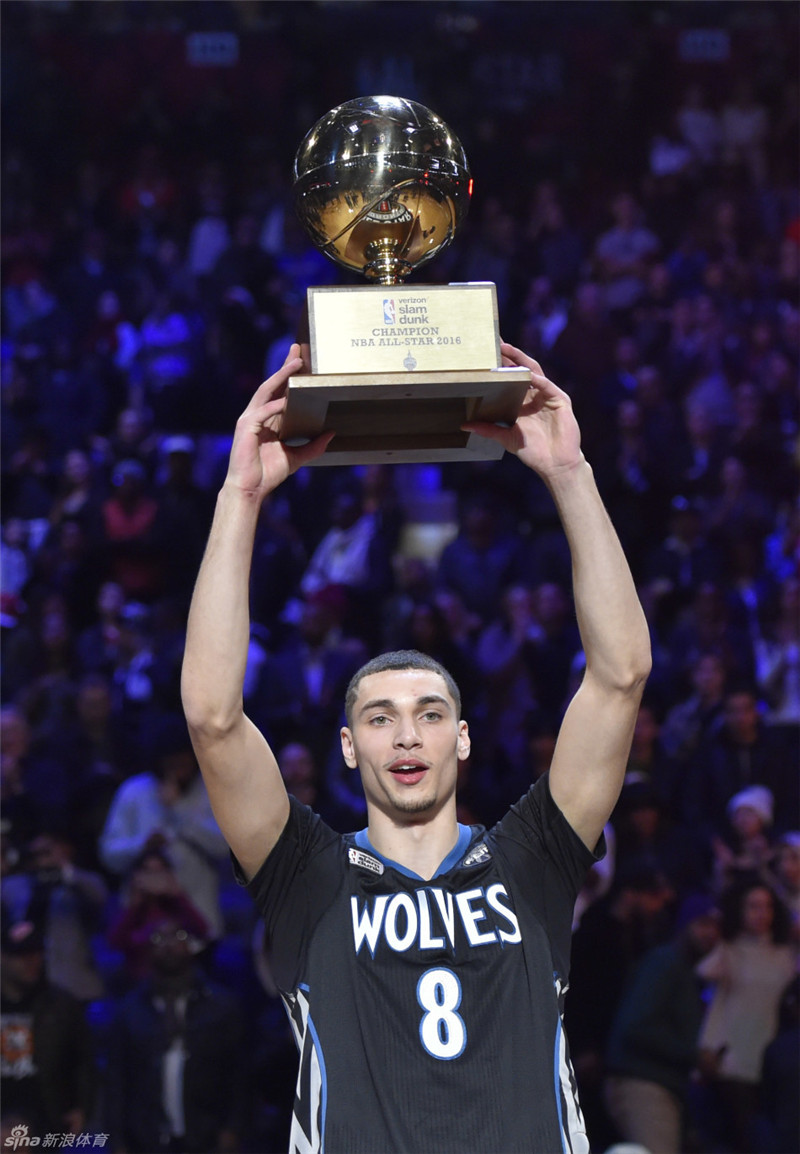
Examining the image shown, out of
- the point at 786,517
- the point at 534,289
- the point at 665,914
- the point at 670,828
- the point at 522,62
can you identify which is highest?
the point at 522,62

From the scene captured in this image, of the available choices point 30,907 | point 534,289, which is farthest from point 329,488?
point 30,907

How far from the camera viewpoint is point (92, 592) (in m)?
6.73

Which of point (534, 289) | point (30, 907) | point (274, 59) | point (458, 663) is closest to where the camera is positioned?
point (30, 907)

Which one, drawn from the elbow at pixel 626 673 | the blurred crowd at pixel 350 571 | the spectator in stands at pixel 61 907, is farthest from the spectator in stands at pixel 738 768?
the elbow at pixel 626 673

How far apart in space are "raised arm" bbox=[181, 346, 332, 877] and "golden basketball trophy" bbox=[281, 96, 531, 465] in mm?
102

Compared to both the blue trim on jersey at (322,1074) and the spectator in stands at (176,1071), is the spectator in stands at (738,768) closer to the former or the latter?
the spectator in stands at (176,1071)

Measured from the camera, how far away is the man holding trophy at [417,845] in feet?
7.01

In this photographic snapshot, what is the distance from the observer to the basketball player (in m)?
2.13

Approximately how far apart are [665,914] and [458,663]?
1.50 meters

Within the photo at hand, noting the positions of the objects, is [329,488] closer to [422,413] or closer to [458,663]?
[458,663]

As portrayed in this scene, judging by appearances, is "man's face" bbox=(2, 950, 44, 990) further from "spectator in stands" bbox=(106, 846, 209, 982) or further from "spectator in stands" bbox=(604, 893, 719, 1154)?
"spectator in stands" bbox=(604, 893, 719, 1154)

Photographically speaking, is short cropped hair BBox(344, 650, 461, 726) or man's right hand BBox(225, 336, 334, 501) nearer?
man's right hand BBox(225, 336, 334, 501)

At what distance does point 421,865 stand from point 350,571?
175 inches

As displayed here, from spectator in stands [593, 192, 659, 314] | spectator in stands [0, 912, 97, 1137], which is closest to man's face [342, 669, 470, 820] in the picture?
spectator in stands [0, 912, 97, 1137]
